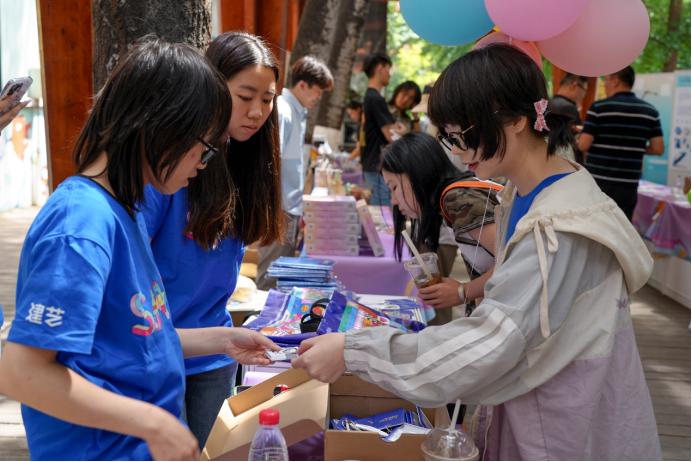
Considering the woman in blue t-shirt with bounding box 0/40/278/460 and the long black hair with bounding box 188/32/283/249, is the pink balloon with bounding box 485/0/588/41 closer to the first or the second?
the long black hair with bounding box 188/32/283/249

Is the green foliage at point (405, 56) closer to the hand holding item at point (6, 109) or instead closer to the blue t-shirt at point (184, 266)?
the hand holding item at point (6, 109)

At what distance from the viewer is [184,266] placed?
205cm

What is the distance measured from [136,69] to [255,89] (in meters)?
0.98

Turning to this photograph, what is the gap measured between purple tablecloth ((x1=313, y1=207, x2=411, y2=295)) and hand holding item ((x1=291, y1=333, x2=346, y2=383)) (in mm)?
2692

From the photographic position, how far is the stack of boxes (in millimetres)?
4512

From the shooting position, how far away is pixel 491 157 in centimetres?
171

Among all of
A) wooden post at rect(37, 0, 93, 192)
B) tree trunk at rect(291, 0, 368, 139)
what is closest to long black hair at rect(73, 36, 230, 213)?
wooden post at rect(37, 0, 93, 192)

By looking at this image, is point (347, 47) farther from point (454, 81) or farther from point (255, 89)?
point (454, 81)

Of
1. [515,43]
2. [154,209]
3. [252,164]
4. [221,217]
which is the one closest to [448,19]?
[515,43]

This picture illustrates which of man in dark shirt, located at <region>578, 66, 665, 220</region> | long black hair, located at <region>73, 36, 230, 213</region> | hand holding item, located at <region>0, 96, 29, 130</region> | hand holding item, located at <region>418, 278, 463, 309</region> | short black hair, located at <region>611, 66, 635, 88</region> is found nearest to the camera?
long black hair, located at <region>73, 36, 230, 213</region>

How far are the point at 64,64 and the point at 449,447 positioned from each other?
233 cm

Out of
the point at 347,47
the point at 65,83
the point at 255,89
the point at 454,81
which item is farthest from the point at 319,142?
the point at 454,81

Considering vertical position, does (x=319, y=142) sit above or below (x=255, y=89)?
below

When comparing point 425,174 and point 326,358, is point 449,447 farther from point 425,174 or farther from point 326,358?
point 425,174
